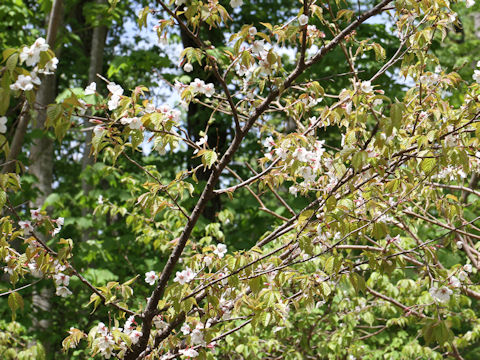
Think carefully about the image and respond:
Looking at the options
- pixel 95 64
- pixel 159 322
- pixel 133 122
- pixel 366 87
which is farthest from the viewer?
pixel 95 64

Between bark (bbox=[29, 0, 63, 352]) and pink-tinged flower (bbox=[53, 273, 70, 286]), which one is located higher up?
pink-tinged flower (bbox=[53, 273, 70, 286])

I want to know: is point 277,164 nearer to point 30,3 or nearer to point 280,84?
point 280,84

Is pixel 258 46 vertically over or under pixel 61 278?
over

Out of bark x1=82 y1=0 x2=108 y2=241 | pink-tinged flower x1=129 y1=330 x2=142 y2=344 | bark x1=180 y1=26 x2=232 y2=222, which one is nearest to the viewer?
pink-tinged flower x1=129 y1=330 x2=142 y2=344

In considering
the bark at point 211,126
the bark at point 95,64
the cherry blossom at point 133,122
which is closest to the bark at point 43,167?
the bark at point 95,64

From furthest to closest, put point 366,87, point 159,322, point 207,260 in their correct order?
point 159,322
point 207,260
point 366,87

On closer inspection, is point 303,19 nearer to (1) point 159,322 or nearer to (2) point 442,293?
(2) point 442,293

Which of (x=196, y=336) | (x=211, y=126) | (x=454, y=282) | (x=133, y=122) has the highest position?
(x=133, y=122)

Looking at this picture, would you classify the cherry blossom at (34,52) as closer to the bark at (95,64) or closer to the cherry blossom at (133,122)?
the cherry blossom at (133,122)

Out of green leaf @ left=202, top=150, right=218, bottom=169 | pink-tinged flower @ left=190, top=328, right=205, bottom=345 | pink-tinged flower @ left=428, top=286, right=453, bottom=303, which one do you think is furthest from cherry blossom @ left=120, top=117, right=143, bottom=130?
pink-tinged flower @ left=428, top=286, right=453, bottom=303

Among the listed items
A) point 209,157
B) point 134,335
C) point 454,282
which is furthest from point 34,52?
point 454,282

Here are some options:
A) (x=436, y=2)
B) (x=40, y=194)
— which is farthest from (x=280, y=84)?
(x=40, y=194)

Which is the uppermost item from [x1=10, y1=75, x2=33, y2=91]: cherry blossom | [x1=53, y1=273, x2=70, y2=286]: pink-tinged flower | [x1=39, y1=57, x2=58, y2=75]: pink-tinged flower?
[x1=39, y1=57, x2=58, y2=75]: pink-tinged flower

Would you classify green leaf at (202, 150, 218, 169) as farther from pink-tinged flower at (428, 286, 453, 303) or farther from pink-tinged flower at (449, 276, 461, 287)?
pink-tinged flower at (449, 276, 461, 287)
